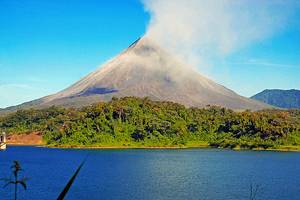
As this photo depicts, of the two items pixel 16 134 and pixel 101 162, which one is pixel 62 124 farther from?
pixel 101 162

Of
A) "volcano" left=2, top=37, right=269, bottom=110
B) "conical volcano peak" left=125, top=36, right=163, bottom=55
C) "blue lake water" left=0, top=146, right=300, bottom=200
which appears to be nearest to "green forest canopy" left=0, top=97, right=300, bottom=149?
"blue lake water" left=0, top=146, right=300, bottom=200

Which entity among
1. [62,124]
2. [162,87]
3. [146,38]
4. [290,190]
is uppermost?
[146,38]

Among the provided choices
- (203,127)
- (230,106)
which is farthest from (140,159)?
(230,106)

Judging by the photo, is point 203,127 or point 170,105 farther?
point 170,105

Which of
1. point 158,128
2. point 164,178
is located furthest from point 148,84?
point 164,178

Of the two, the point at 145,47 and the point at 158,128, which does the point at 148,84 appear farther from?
the point at 158,128

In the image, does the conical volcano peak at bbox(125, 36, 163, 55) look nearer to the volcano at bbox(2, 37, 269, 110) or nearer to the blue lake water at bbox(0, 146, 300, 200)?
the volcano at bbox(2, 37, 269, 110)

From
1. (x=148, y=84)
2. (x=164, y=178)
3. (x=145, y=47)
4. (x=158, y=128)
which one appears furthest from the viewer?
(x=145, y=47)
